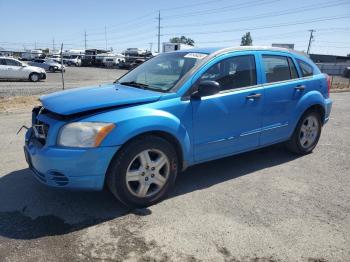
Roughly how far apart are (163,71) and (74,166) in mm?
1829

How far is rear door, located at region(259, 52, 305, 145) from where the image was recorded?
486 centimetres

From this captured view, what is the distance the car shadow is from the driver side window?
48.3 inches

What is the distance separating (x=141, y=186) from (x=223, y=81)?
168 cm

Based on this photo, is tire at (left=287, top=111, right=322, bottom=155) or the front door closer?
the front door

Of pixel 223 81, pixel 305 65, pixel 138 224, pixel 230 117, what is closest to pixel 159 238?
pixel 138 224

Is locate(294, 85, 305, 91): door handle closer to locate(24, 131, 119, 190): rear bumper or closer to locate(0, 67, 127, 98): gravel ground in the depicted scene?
locate(24, 131, 119, 190): rear bumper

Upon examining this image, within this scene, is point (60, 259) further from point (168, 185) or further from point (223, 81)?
point (223, 81)

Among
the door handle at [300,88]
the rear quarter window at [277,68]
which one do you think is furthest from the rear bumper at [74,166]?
the door handle at [300,88]

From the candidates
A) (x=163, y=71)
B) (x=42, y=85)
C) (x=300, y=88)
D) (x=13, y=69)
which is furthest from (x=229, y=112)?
(x=13, y=69)

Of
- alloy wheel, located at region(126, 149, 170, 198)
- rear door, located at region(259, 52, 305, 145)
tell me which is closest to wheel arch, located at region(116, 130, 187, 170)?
alloy wheel, located at region(126, 149, 170, 198)

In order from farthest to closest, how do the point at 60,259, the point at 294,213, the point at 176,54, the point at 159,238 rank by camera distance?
1. the point at 176,54
2. the point at 294,213
3. the point at 159,238
4. the point at 60,259

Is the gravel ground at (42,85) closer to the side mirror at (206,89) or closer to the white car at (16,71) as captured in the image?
the white car at (16,71)

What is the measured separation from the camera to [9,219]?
352 cm

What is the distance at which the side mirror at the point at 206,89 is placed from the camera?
3.95 meters
